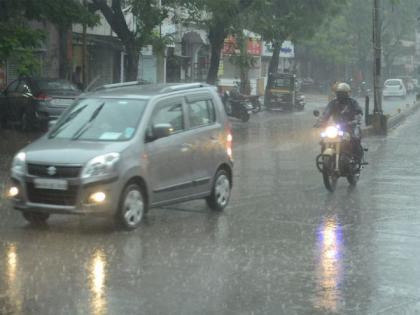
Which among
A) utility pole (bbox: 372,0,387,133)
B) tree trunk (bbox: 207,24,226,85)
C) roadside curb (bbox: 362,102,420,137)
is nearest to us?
roadside curb (bbox: 362,102,420,137)

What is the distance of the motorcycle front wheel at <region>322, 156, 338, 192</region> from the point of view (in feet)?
43.1

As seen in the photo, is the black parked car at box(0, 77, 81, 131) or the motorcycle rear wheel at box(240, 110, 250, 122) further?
the motorcycle rear wheel at box(240, 110, 250, 122)

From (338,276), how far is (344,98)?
22.8 ft

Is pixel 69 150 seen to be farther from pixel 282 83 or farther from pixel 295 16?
pixel 282 83

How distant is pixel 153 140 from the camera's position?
9797 mm

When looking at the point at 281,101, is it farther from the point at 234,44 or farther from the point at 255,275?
the point at 255,275

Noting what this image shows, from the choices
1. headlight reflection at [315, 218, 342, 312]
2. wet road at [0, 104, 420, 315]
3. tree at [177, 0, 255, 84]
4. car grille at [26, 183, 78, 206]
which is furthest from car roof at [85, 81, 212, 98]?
tree at [177, 0, 255, 84]

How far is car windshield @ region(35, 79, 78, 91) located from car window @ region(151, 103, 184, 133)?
12565mm

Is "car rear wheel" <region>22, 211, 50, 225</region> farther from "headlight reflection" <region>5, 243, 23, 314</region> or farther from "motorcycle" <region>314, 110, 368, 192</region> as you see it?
"motorcycle" <region>314, 110, 368, 192</region>

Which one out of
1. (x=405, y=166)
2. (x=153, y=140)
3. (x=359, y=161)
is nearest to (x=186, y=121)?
(x=153, y=140)

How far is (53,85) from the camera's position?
2275 centimetres

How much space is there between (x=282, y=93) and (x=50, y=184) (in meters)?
33.8

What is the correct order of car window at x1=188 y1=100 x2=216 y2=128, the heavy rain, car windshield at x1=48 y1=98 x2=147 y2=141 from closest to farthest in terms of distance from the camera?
the heavy rain → car windshield at x1=48 y1=98 x2=147 y2=141 → car window at x1=188 y1=100 x2=216 y2=128

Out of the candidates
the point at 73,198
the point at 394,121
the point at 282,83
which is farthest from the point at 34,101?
the point at 282,83
